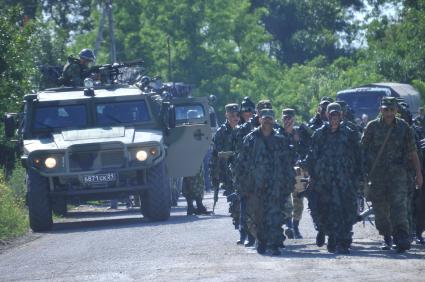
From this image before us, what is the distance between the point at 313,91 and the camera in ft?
211

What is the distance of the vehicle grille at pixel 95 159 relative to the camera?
2189cm

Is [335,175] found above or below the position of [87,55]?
below

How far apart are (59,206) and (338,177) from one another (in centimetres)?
974

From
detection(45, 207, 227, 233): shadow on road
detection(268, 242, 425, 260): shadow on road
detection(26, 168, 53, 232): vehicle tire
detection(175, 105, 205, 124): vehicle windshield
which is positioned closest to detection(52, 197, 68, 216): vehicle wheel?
detection(45, 207, 227, 233): shadow on road

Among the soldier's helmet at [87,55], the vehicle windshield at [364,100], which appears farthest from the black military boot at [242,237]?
the vehicle windshield at [364,100]

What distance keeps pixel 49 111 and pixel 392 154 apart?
8.62 meters

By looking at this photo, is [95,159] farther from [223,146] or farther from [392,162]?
[392,162]

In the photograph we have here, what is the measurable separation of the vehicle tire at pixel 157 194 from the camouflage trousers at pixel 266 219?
5820 mm

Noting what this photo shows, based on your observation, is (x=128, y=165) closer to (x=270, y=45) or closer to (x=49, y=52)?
(x=49, y=52)

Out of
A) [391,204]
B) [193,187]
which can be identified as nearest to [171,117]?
[193,187]

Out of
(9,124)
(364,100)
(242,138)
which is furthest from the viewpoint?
(364,100)

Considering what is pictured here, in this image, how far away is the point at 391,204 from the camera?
16234mm

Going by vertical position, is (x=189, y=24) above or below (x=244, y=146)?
above

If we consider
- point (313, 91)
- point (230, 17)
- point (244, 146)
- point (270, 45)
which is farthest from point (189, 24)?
point (244, 146)
